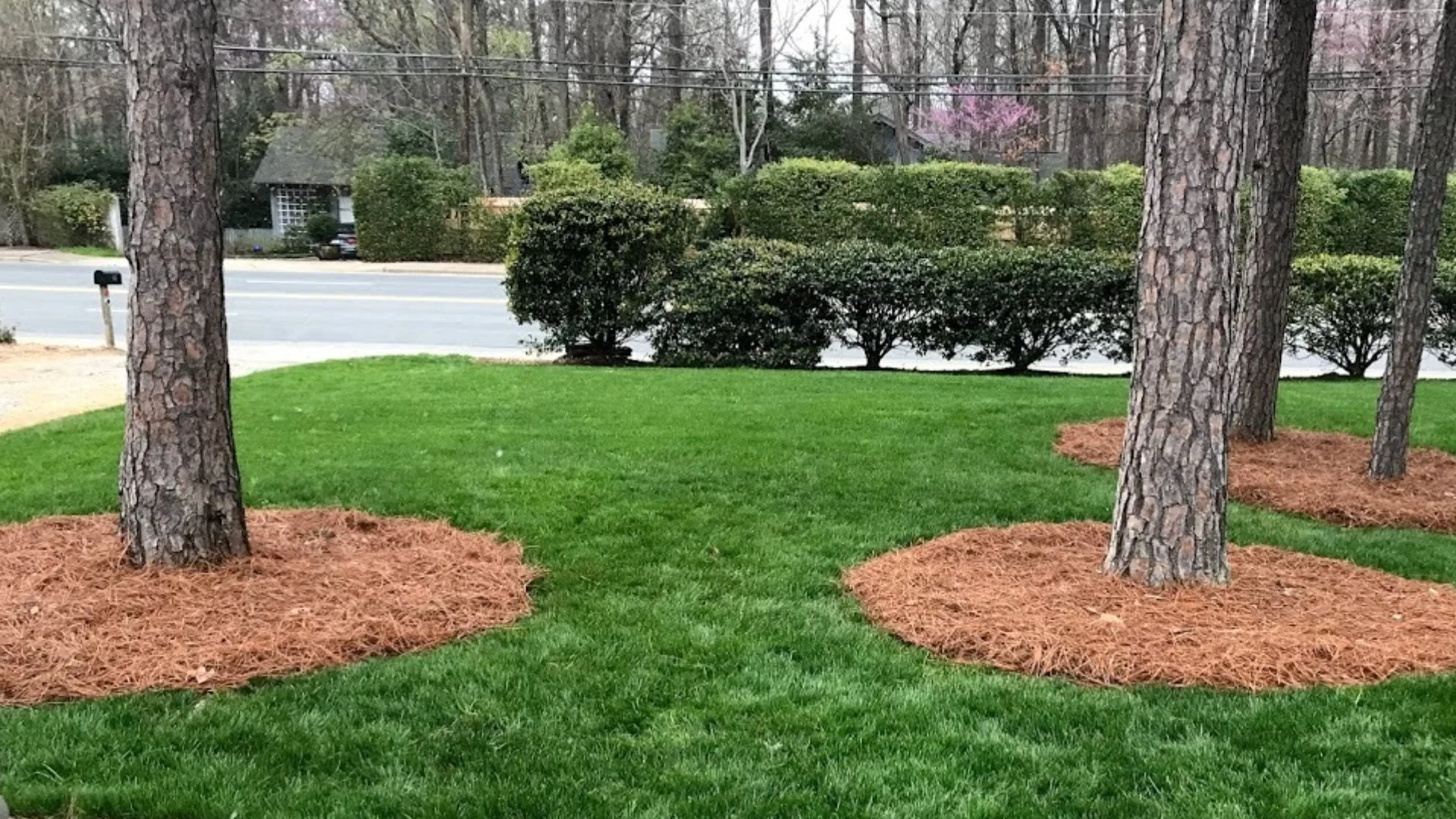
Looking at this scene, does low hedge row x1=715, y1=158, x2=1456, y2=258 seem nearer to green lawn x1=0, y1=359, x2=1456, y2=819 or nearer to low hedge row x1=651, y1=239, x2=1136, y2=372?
low hedge row x1=651, y1=239, x2=1136, y2=372

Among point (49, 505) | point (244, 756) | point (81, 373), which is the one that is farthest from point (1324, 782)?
point (81, 373)

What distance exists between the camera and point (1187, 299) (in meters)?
3.94

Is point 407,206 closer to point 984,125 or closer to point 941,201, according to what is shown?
point 941,201

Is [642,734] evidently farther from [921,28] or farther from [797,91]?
[921,28]

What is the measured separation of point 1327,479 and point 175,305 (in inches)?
233

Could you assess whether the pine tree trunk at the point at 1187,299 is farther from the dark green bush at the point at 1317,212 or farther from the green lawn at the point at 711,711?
the dark green bush at the point at 1317,212

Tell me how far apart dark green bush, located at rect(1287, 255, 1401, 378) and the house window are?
107 ft

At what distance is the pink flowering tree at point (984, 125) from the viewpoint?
3253 centimetres

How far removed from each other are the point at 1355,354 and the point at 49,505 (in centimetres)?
1219

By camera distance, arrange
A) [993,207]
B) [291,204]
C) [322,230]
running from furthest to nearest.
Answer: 1. [291,204]
2. [322,230]
3. [993,207]

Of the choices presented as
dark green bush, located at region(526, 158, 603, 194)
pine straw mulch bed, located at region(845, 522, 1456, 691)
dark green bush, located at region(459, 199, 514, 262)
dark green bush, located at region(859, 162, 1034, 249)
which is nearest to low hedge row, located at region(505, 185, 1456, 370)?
pine straw mulch bed, located at region(845, 522, 1456, 691)

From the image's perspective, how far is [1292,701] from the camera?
3.25m

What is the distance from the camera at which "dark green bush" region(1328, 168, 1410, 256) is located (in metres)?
20.9

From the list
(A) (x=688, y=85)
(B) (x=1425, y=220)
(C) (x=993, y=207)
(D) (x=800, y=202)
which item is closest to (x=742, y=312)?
(B) (x=1425, y=220)
